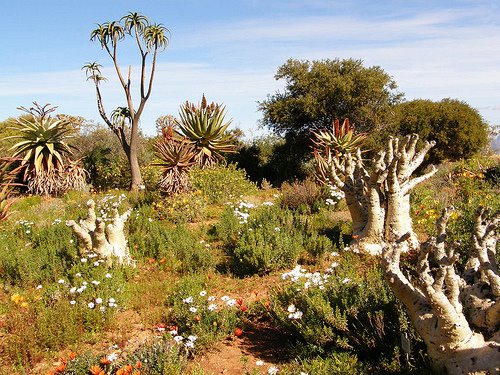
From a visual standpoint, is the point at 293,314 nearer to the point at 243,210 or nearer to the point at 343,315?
the point at 343,315

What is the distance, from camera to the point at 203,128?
12930 mm

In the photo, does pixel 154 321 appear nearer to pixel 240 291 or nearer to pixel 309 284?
pixel 240 291

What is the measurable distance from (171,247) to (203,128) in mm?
6347

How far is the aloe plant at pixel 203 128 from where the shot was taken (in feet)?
42.4

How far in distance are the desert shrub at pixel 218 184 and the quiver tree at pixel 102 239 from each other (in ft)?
14.0

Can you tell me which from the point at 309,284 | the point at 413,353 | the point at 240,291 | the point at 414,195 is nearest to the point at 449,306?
the point at 413,353

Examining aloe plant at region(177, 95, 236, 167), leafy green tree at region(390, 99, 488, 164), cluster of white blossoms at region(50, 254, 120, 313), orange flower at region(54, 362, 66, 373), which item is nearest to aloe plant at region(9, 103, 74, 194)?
aloe plant at region(177, 95, 236, 167)

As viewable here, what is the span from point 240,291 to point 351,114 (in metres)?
13.8

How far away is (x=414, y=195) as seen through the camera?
936 centimetres

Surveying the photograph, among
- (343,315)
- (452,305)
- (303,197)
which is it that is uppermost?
(452,305)

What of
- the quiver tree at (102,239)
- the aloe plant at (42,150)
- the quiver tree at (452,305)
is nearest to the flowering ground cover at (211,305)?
the quiver tree at (102,239)

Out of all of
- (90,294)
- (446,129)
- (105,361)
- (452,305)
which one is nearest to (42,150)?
(90,294)

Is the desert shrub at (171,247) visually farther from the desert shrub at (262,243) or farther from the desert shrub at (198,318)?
the desert shrub at (198,318)

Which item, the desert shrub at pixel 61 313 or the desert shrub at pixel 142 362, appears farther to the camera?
the desert shrub at pixel 61 313
